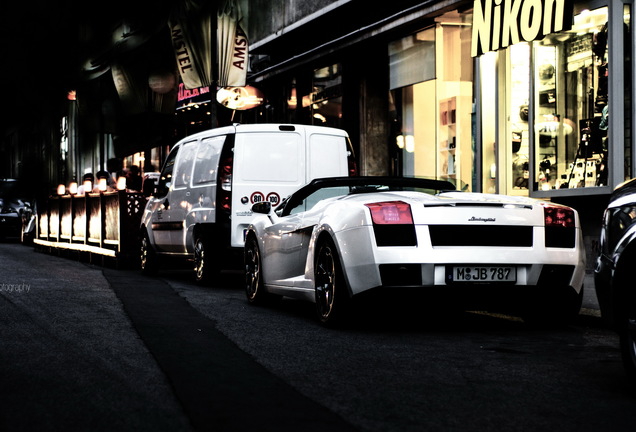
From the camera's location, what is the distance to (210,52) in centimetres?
2162

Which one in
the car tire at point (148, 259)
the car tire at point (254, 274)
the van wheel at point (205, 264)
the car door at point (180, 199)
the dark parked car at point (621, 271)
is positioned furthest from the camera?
the car tire at point (148, 259)

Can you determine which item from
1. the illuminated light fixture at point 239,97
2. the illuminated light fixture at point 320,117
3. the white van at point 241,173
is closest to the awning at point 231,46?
the illuminated light fixture at point 320,117

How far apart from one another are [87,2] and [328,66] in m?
24.8

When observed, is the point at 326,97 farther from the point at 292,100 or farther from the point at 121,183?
the point at 121,183

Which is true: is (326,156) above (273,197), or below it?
above

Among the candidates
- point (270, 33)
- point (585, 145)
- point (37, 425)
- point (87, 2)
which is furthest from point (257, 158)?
point (87, 2)

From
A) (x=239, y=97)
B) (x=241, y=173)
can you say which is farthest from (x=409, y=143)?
(x=241, y=173)

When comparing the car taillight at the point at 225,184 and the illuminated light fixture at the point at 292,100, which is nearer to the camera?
the car taillight at the point at 225,184

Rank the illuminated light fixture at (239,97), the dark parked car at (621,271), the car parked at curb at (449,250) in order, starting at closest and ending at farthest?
1. the dark parked car at (621,271)
2. the car parked at curb at (449,250)
3. the illuminated light fixture at (239,97)

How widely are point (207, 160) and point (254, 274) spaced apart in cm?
302

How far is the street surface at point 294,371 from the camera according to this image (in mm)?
4840

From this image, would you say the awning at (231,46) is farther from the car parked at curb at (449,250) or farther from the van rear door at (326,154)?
the car parked at curb at (449,250)

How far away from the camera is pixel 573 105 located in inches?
578

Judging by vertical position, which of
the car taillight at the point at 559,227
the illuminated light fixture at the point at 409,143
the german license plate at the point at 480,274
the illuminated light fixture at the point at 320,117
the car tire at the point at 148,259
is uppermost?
the illuminated light fixture at the point at 320,117
